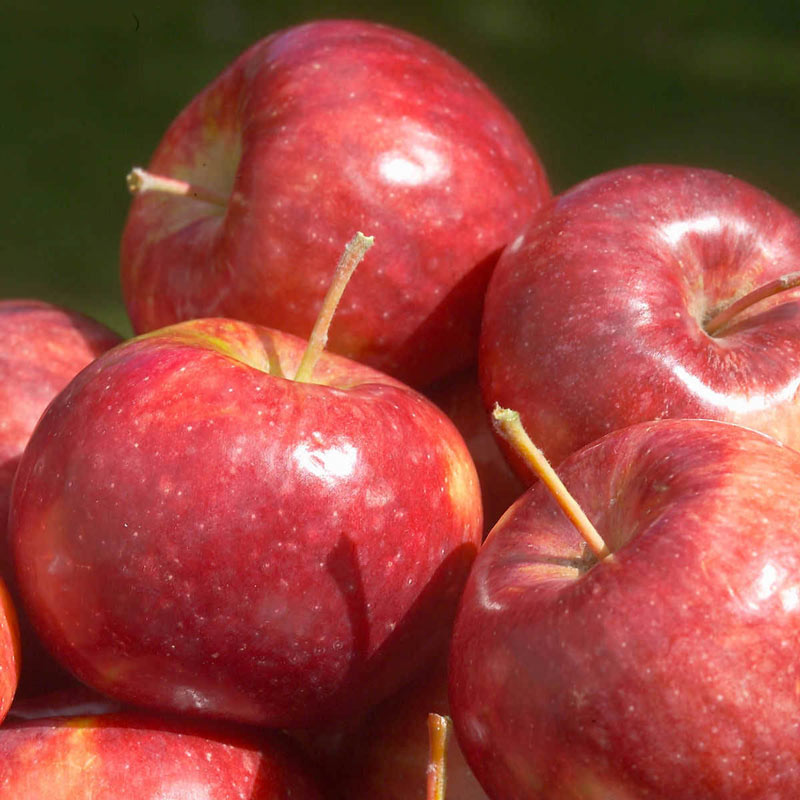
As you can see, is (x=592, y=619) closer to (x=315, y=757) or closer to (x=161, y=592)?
(x=161, y=592)

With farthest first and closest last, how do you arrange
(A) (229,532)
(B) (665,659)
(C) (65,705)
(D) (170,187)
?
(D) (170,187) < (C) (65,705) < (A) (229,532) < (B) (665,659)

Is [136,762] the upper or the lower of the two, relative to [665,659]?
lower

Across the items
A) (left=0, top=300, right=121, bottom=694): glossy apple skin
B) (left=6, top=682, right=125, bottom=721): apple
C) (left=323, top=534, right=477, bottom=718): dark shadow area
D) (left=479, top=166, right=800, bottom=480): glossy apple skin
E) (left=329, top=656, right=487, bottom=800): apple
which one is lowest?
(left=329, top=656, right=487, bottom=800): apple

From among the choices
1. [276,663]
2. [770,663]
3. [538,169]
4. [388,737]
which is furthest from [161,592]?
[538,169]

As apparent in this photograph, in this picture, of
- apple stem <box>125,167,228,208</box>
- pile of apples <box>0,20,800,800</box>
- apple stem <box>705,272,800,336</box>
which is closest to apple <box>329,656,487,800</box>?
pile of apples <box>0,20,800,800</box>

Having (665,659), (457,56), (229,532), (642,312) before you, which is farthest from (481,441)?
(457,56)

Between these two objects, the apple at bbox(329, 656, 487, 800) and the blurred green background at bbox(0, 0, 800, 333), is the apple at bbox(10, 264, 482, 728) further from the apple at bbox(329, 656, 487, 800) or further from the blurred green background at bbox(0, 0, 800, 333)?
the blurred green background at bbox(0, 0, 800, 333)

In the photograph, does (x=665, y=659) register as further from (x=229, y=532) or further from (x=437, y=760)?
(x=229, y=532)

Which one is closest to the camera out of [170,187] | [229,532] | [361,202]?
[229,532]
